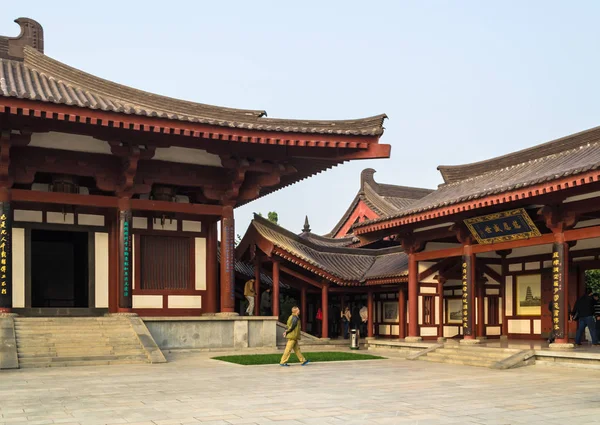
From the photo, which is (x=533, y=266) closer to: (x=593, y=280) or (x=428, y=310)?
(x=428, y=310)

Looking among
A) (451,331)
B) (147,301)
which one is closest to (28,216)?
(147,301)

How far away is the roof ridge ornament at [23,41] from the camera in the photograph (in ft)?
60.5

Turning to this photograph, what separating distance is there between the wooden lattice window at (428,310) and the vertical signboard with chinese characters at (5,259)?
12.7 m

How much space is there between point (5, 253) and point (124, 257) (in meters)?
2.76

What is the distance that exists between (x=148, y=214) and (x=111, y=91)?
3.38m

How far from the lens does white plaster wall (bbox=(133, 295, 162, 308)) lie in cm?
1831

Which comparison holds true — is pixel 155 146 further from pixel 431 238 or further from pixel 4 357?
pixel 431 238

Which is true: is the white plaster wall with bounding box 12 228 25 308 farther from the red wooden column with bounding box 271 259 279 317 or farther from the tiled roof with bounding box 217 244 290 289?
the tiled roof with bounding box 217 244 290 289

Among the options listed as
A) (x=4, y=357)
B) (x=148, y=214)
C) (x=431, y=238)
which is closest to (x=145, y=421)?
(x=4, y=357)

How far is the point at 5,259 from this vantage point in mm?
15703

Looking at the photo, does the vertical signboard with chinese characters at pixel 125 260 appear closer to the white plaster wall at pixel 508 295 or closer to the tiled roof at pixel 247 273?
the tiled roof at pixel 247 273

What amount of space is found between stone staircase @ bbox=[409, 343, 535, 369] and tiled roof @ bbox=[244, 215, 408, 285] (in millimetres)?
4482

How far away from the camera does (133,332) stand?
633 inches

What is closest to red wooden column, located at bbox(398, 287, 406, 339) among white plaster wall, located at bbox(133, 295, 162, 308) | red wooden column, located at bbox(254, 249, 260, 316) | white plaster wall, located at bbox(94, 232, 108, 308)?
red wooden column, located at bbox(254, 249, 260, 316)
